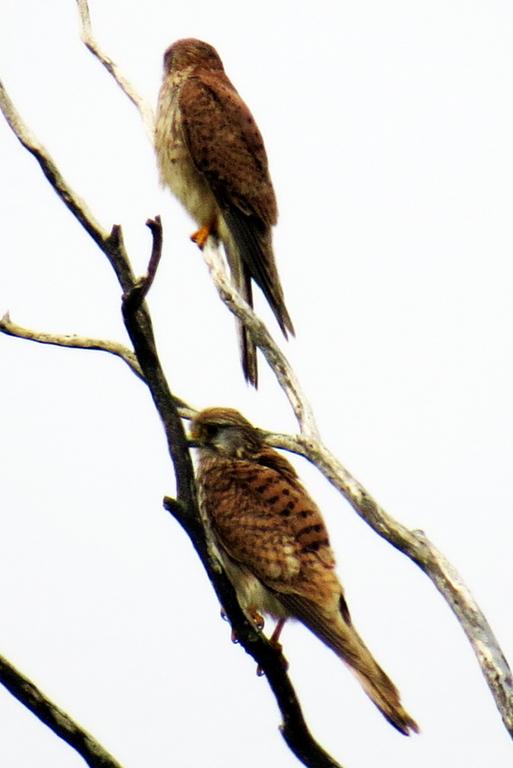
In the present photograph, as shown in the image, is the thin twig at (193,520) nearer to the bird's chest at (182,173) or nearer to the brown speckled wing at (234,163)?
the brown speckled wing at (234,163)

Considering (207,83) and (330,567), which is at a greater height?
(207,83)

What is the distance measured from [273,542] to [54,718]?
1521mm

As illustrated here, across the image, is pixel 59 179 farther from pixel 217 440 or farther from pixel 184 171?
pixel 184 171

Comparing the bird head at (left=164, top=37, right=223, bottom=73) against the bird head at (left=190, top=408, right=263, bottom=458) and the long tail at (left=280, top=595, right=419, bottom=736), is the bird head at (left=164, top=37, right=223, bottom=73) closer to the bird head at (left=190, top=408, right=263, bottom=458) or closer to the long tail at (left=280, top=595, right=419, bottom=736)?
the bird head at (left=190, top=408, right=263, bottom=458)

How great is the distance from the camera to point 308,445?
4.57 meters

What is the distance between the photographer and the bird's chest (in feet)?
21.3

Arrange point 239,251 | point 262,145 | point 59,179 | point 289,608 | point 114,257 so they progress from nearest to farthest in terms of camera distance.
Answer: point 114,257 → point 59,179 → point 289,608 → point 239,251 → point 262,145

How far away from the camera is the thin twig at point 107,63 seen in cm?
566

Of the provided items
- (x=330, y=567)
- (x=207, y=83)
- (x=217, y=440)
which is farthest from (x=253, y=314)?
(x=207, y=83)

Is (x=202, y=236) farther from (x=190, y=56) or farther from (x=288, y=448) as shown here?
(x=288, y=448)

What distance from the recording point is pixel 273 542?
4781mm

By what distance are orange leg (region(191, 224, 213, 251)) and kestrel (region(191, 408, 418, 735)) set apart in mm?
1087

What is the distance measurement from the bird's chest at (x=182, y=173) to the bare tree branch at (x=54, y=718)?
135 inches

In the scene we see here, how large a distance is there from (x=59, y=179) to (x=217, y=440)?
1445mm
